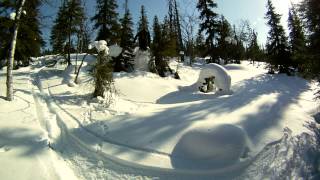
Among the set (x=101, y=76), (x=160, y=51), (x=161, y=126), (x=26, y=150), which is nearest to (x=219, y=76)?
(x=160, y=51)

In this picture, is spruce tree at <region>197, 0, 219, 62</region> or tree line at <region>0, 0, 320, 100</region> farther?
spruce tree at <region>197, 0, 219, 62</region>

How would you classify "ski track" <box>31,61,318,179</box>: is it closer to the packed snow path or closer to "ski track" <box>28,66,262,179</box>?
"ski track" <box>28,66,262,179</box>

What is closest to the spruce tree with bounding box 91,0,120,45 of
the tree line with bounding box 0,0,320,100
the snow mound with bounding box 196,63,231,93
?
the tree line with bounding box 0,0,320,100

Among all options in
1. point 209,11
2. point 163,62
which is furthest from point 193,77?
point 209,11

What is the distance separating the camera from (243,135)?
25.1 feet

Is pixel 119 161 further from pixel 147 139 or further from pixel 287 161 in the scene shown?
pixel 287 161

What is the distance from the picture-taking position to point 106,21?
81.7ft

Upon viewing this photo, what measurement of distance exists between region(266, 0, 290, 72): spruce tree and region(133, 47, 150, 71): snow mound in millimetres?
12793

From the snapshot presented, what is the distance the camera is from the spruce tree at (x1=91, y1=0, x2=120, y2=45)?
81.6ft

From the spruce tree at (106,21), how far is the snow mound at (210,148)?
18.5 metres

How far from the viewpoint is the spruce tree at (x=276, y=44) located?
2778 centimetres

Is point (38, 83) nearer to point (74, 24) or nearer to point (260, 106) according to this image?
point (74, 24)

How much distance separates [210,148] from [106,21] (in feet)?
65.4

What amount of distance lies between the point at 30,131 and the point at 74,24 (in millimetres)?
17152
